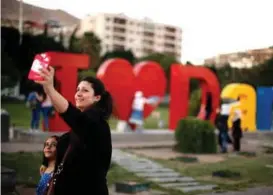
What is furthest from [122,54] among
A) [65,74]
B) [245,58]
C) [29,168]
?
[245,58]

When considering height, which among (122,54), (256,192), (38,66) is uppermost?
(122,54)

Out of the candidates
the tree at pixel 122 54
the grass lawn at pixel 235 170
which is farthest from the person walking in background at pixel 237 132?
the tree at pixel 122 54

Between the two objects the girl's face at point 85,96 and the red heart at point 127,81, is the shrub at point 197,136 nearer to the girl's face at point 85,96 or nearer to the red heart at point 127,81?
the red heart at point 127,81

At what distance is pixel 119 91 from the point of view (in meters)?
9.55

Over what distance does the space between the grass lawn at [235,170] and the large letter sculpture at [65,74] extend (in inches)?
99.9

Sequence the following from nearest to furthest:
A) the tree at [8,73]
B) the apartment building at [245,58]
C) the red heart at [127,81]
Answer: the apartment building at [245,58], the tree at [8,73], the red heart at [127,81]

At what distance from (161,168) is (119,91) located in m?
3.33

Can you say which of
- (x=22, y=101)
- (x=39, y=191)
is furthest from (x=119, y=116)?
(x=39, y=191)

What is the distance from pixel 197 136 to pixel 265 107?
1.29m

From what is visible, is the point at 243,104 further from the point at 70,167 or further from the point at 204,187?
the point at 70,167

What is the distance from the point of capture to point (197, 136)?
26.9ft

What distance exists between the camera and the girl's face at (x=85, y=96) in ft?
6.66

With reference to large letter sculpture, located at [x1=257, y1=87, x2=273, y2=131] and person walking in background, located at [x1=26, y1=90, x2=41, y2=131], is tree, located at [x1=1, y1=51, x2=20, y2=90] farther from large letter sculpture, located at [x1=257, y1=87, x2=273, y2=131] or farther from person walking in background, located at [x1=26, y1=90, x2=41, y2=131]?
large letter sculpture, located at [x1=257, y1=87, x2=273, y2=131]

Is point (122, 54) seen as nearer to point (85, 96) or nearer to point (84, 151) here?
point (85, 96)
